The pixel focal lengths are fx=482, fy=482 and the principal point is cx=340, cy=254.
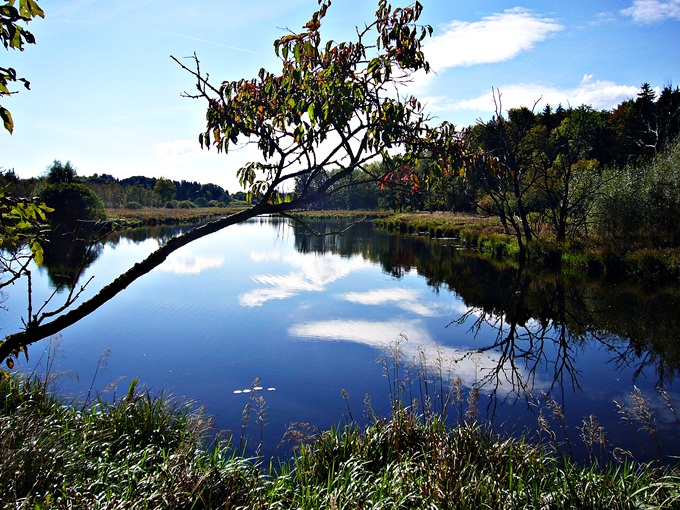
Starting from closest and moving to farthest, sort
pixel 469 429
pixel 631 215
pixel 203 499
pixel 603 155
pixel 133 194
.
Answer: pixel 203 499
pixel 469 429
pixel 631 215
pixel 603 155
pixel 133 194

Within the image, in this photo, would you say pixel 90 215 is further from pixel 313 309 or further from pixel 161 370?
pixel 161 370

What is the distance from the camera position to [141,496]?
3656 millimetres

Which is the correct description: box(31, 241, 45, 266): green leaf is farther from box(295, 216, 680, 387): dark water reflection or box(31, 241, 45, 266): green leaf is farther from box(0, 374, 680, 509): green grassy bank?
box(295, 216, 680, 387): dark water reflection

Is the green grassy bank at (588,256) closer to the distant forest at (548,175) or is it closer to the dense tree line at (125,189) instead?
the distant forest at (548,175)

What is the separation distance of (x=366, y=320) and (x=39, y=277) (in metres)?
14.9

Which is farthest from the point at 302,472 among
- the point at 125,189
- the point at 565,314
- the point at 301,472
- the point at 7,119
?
the point at 125,189

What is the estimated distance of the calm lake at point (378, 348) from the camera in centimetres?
728

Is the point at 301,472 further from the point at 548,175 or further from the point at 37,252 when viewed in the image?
the point at 548,175

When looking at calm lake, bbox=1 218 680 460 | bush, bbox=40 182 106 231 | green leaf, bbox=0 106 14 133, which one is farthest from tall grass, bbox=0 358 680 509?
bush, bbox=40 182 106 231

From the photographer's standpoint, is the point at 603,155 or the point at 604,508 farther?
the point at 603,155

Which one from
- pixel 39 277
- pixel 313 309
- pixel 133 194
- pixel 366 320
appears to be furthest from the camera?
pixel 133 194

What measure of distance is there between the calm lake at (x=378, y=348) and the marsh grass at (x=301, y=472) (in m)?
0.61

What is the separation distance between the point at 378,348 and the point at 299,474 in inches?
245

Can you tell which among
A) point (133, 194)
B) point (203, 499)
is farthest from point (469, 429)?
point (133, 194)
